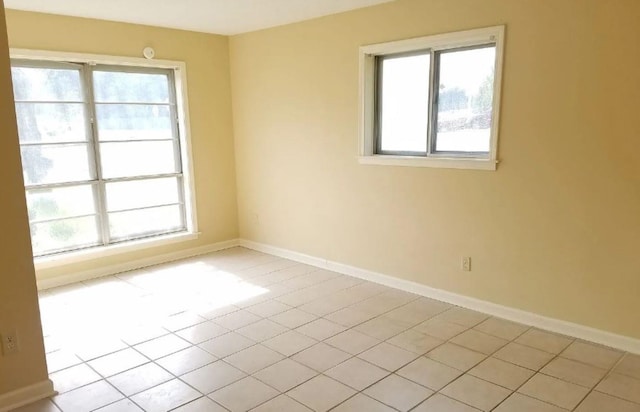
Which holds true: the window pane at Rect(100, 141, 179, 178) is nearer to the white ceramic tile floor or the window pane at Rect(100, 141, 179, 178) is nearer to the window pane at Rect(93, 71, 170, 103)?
the window pane at Rect(93, 71, 170, 103)

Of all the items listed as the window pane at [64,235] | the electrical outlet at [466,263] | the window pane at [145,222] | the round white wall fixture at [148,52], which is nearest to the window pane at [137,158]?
the window pane at [145,222]

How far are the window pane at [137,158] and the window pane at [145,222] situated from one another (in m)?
0.41

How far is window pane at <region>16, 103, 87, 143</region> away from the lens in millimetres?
4051

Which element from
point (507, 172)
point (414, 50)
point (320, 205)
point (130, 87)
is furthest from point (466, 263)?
point (130, 87)

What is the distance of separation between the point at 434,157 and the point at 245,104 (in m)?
2.43

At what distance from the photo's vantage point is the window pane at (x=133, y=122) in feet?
14.9

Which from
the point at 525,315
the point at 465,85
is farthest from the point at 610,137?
the point at 525,315

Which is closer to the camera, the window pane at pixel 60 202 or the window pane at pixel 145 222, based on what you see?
the window pane at pixel 60 202

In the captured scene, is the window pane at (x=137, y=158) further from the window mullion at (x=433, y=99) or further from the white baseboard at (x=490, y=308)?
the window mullion at (x=433, y=99)

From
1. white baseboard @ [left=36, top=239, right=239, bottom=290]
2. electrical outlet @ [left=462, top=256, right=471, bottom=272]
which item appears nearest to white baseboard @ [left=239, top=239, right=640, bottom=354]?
electrical outlet @ [left=462, top=256, right=471, bottom=272]

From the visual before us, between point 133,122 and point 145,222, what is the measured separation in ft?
3.47

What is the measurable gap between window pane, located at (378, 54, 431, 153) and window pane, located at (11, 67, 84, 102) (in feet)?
9.27

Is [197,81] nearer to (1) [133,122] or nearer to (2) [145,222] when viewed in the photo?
(1) [133,122]

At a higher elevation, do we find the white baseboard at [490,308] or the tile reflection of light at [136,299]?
the white baseboard at [490,308]
